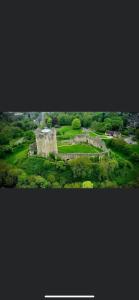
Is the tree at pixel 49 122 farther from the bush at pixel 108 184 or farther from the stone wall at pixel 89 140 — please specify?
the bush at pixel 108 184

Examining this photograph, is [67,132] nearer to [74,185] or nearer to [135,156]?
[74,185]

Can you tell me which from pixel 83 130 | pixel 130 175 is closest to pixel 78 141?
pixel 83 130

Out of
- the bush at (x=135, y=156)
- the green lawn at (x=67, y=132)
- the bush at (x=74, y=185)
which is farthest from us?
the green lawn at (x=67, y=132)

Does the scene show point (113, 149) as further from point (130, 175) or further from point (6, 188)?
point (6, 188)

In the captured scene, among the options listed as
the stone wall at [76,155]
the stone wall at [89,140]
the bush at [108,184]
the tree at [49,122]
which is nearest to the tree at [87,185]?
the bush at [108,184]

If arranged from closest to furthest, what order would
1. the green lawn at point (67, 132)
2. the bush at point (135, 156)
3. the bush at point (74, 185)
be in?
the bush at point (74, 185) → the bush at point (135, 156) → the green lawn at point (67, 132)

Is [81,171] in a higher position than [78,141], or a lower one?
lower

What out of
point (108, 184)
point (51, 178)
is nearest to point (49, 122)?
point (51, 178)
